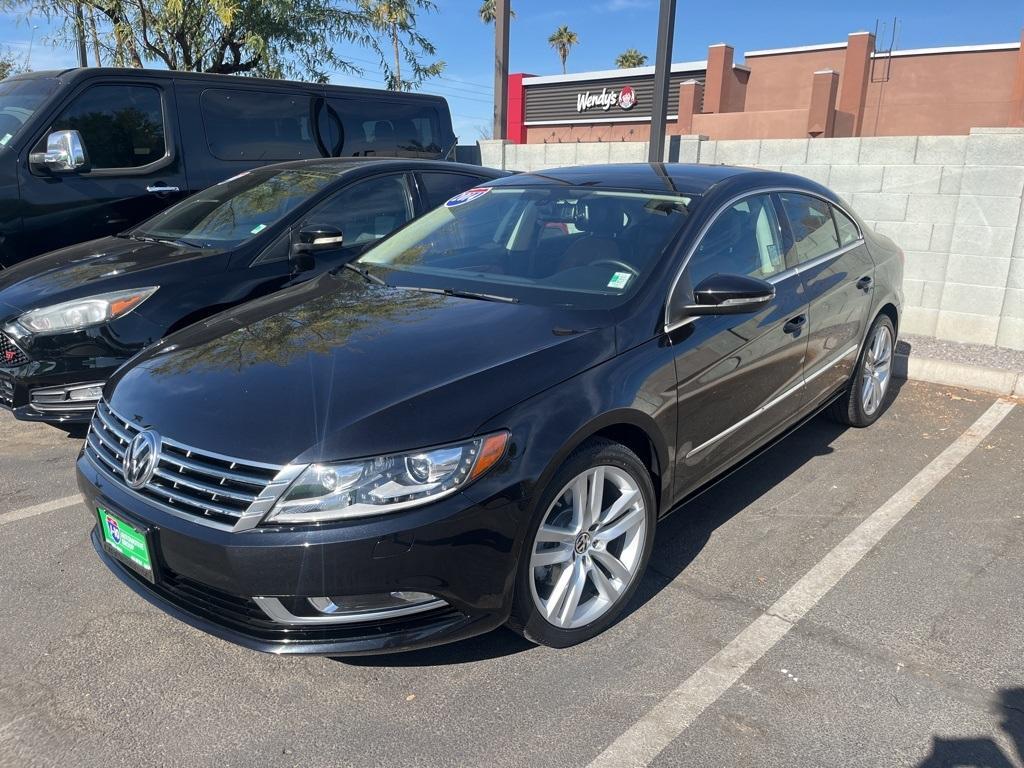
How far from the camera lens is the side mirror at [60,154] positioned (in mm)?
6047

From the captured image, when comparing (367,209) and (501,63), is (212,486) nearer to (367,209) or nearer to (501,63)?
(367,209)

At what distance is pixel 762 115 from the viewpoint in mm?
25891

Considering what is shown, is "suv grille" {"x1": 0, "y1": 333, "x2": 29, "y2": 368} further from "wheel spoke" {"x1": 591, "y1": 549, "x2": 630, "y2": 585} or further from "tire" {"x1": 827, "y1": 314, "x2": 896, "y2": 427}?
"tire" {"x1": 827, "y1": 314, "x2": 896, "y2": 427}

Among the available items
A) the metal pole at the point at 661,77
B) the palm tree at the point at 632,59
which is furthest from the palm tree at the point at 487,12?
the metal pole at the point at 661,77

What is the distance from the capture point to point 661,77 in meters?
8.73

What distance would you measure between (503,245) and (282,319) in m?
1.09

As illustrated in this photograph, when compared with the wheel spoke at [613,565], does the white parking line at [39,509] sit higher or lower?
lower

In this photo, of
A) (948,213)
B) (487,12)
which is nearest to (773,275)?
(948,213)

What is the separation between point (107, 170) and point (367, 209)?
2441 millimetres

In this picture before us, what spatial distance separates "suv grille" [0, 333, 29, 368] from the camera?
14.4ft

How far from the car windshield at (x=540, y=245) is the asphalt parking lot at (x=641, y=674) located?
1.26 m

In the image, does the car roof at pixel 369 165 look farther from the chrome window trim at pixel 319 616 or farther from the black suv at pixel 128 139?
the chrome window trim at pixel 319 616

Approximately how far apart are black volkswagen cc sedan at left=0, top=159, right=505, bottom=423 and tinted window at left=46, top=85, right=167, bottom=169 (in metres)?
1.24

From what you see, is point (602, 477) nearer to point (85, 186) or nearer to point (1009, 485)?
point (1009, 485)
